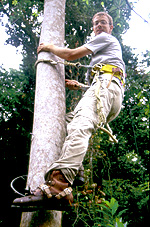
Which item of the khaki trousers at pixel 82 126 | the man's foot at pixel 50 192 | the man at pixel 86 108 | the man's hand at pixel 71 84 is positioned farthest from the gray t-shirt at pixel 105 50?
the man's foot at pixel 50 192

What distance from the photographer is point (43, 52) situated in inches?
86.5

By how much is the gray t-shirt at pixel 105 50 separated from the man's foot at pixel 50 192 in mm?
1127

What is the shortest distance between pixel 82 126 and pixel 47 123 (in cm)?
28

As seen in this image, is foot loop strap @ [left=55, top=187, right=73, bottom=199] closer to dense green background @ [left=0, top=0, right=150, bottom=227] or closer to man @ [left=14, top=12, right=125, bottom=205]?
man @ [left=14, top=12, right=125, bottom=205]

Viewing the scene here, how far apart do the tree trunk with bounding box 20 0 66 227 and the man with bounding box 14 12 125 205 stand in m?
0.08

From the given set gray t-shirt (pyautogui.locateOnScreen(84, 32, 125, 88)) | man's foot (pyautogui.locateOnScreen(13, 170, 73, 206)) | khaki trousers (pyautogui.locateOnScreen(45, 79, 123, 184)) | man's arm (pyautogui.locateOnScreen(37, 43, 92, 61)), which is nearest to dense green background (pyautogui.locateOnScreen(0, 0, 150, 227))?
gray t-shirt (pyautogui.locateOnScreen(84, 32, 125, 88))

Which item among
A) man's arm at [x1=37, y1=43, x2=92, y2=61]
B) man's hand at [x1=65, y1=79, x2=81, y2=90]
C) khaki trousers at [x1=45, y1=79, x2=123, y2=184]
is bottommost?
khaki trousers at [x1=45, y1=79, x2=123, y2=184]

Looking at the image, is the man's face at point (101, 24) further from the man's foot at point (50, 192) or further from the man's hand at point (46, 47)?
Result: the man's foot at point (50, 192)

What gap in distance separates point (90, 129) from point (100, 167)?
621 cm

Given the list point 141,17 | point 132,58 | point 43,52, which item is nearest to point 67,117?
point 43,52

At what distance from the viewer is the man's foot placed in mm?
1352

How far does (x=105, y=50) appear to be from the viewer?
2.29 metres

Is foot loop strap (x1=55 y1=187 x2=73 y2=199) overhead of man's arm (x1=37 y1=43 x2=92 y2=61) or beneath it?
beneath

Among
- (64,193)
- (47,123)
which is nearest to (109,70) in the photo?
(47,123)
